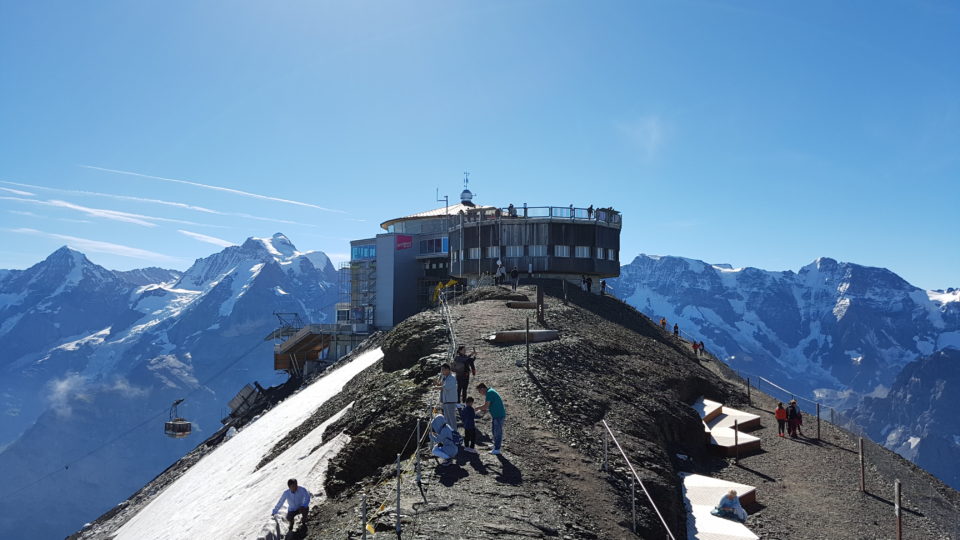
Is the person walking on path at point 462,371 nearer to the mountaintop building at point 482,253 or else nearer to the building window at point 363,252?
the mountaintop building at point 482,253

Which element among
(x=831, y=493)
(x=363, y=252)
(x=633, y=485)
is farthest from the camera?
(x=363, y=252)

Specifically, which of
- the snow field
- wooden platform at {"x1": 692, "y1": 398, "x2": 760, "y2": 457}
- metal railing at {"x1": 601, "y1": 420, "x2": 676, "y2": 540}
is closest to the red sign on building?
the snow field

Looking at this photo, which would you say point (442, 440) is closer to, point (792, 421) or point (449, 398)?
point (449, 398)

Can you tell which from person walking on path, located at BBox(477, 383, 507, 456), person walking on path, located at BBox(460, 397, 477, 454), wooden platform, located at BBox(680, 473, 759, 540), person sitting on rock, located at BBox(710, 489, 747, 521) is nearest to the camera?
person walking on path, located at BBox(477, 383, 507, 456)

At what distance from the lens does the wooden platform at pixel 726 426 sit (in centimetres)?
2539

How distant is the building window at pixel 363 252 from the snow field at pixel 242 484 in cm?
3414

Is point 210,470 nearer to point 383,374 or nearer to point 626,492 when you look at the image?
point 383,374

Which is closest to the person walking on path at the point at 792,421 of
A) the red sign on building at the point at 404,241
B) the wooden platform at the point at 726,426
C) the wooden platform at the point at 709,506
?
the wooden platform at the point at 726,426

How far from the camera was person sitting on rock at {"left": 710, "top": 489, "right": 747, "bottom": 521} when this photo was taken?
713 inches

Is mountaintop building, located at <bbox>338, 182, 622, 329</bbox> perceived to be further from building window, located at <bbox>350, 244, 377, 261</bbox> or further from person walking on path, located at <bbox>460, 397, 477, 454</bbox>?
person walking on path, located at <bbox>460, 397, 477, 454</bbox>

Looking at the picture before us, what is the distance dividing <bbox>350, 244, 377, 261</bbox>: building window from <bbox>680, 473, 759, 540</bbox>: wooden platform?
5581 cm

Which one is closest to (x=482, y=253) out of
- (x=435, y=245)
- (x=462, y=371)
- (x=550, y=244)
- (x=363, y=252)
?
(x=550, y=244)

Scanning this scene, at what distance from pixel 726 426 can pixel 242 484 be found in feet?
64.5

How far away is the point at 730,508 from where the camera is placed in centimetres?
1817
